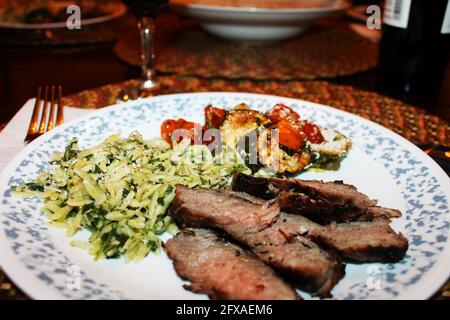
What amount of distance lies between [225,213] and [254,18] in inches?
89.6

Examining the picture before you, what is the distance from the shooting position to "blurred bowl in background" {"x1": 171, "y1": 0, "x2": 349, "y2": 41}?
3.39m

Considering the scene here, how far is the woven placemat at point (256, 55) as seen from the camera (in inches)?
136

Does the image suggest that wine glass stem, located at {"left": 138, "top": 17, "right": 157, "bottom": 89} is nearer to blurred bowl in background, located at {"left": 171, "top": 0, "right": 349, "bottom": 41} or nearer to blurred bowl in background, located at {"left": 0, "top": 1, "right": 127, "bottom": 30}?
blurred bowl in background, located at {"left": 171, "top": 0, "right": 349, "bottom": 41}

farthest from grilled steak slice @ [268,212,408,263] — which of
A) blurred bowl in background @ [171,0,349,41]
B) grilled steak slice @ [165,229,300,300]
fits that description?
blurred bowl in background @ [171,0,349,41]

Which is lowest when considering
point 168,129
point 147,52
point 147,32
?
point 168,129

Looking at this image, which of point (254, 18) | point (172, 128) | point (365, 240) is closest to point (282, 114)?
point (172, 128)

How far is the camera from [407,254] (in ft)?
4.68

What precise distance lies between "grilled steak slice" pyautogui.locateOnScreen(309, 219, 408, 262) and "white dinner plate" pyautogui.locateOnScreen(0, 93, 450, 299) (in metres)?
0.03

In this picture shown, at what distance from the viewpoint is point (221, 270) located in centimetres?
139

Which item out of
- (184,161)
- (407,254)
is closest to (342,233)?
(407,254)

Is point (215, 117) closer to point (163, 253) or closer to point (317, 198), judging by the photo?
point (317, 198)
